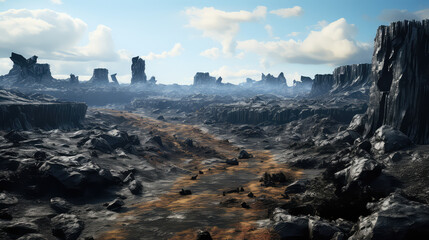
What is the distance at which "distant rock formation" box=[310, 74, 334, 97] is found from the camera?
166 meters

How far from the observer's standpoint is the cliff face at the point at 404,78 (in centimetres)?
3422

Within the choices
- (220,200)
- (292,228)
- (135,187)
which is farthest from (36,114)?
(292,228)

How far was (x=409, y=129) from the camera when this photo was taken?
34875 millimetres

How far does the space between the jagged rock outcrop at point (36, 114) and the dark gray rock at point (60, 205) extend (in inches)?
1328

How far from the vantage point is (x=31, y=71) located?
166 metres

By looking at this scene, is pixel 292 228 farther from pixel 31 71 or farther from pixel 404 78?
pixel 31 71

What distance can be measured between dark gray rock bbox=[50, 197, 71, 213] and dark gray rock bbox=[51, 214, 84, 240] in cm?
253

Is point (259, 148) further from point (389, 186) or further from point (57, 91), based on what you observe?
point (57, 91)

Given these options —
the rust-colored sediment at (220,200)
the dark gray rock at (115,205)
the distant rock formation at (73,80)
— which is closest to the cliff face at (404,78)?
the rust-colored sediment at (220,200)

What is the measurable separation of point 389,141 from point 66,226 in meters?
34.5

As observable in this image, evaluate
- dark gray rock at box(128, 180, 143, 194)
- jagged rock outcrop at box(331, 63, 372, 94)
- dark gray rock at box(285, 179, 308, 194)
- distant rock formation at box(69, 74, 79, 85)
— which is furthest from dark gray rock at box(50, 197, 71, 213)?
distant rock formation at box(69, 74, 79, 85)

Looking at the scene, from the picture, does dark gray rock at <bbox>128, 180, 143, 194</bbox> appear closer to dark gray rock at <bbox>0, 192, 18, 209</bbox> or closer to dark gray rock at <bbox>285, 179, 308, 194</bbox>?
dark gray rock at <bbox>0, 192, 18, 209</bbox>

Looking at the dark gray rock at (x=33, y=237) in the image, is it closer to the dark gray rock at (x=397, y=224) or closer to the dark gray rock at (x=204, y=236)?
the dark gray rock at (x=204, y=236)

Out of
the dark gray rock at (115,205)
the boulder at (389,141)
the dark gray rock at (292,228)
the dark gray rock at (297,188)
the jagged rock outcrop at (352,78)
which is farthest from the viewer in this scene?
the jagged rock outcrop at (352,78)
